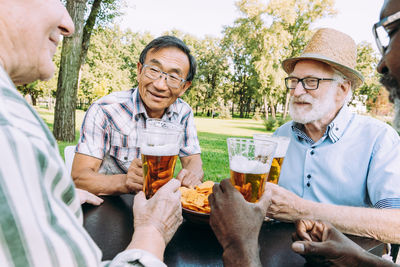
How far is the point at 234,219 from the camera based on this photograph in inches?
47.6

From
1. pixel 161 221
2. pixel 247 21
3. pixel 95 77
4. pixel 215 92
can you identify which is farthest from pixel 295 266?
pixel 215 92

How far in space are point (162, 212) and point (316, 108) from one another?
184 centimetres

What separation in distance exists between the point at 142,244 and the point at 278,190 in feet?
3.42

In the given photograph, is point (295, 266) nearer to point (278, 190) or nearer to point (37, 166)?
point (278, 190)

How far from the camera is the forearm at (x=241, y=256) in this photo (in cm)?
113

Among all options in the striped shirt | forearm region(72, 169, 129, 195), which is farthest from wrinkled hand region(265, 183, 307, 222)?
the striped shirt

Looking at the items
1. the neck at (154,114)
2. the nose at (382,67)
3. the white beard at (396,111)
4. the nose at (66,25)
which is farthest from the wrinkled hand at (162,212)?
the neck at (154,114)

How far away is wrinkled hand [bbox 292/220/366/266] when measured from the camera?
121cm

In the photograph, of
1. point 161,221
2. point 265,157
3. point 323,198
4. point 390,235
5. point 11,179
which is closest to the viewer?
point 11,179

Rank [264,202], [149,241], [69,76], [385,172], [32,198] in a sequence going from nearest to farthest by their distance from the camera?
[32,198]
[149,241]
[264,202]
[385,172]
[69,76]

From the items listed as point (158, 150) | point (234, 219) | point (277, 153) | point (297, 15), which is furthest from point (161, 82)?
point (297, 15)

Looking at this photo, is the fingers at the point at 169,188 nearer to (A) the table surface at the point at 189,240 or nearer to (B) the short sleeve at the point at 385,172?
(A) the table surface at the point at 189,240

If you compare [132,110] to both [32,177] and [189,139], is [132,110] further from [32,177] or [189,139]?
[32,177]

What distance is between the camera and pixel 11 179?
557mm
